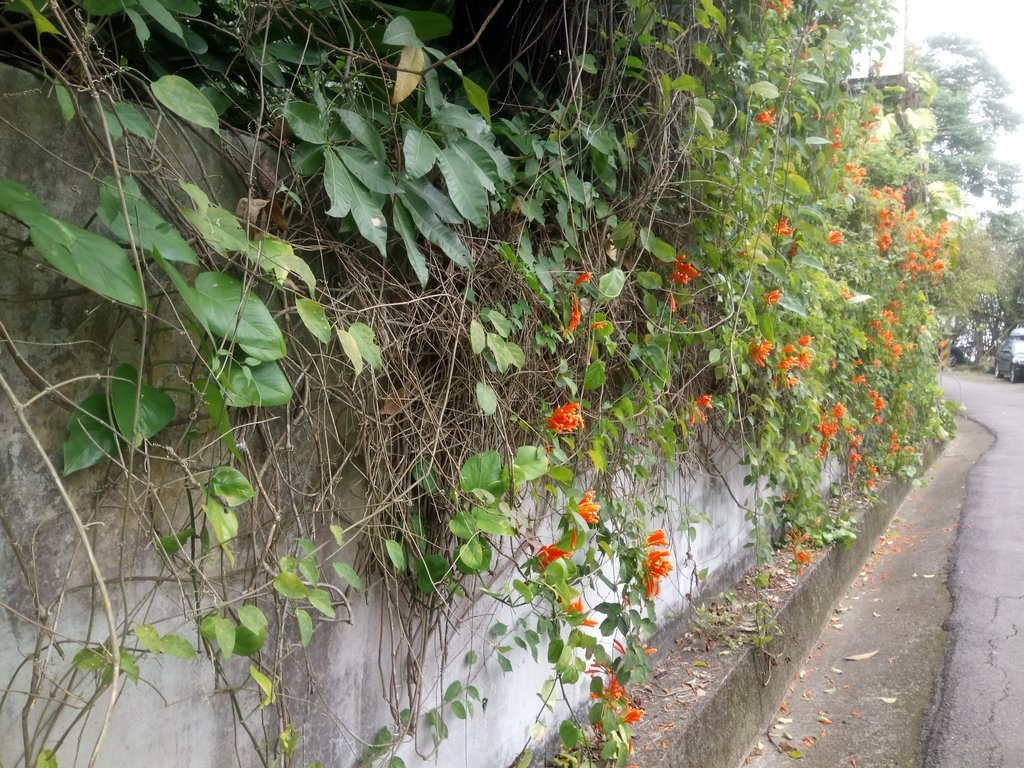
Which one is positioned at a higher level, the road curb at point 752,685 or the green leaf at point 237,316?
the green leaf at point 237,316

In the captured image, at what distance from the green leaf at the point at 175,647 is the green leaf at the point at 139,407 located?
12.3 inches

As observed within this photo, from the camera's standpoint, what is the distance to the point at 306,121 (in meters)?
1.51

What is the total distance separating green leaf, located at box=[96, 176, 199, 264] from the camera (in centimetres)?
113

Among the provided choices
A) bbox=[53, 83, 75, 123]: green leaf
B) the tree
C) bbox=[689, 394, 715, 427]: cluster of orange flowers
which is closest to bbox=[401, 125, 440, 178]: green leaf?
bbox=[53, 83, 75, 123]: green leaf

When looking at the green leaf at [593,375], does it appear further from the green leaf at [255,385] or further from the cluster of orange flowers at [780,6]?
the cluster of orange flowers at [780,6]

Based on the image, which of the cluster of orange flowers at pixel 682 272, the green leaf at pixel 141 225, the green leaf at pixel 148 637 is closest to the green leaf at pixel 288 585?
the green leaf at pixel 148 637

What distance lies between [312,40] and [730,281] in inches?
69.7

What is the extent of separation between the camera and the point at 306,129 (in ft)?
4.93

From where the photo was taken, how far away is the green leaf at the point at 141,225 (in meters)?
1.13

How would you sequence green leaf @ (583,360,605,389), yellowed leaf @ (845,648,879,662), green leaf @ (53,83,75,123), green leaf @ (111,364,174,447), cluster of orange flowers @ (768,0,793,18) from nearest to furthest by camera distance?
1. green leaf @ (53,83,75,123)
2. green leaf @ (111,364,174,447)
3. green leaf @ (583,360,605,389)
4. cluster of orange flowers @ (768,0,793,18)
5. yellowed leaf @ (845,648,879,662)

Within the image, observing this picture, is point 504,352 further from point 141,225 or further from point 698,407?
point 698,407

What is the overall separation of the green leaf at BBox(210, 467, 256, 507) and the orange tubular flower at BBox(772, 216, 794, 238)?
226 cm

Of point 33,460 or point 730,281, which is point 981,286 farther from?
point 33,460

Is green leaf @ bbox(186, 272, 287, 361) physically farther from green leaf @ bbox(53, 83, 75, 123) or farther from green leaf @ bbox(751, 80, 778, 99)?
green leaf @ bbox(751, 80, 778, 99)
